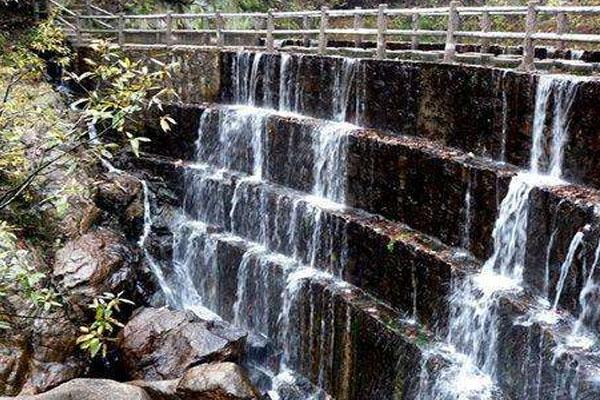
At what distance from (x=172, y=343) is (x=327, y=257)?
3.39 meters

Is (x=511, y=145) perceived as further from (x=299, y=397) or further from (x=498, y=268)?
(x=299, y=397)

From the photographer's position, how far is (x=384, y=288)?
1092 cm

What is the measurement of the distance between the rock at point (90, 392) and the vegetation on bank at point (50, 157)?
0.53m

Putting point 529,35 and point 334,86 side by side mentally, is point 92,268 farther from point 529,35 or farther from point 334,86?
point 529,35

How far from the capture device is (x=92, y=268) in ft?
42.1

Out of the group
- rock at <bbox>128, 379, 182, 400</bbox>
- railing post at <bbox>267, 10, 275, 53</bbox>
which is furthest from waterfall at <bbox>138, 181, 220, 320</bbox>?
railing post at <bbox>267, 10, 275, 53</bbox>

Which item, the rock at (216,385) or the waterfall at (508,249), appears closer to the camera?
the waterfall at (508,249)

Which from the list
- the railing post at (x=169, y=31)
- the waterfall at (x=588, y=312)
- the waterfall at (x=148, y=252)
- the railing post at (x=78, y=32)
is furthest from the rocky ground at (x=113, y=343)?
the railing post at (x=78, y=32)

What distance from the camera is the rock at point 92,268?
40.6 ft

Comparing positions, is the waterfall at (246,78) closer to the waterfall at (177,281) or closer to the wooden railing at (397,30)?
the wooden railing at (397,30)

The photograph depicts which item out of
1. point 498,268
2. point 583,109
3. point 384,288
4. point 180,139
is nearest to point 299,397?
point 384,288

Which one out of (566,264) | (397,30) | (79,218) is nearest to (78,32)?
(79,218)

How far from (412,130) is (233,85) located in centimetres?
660

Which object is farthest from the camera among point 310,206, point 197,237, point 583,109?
point 197,237
